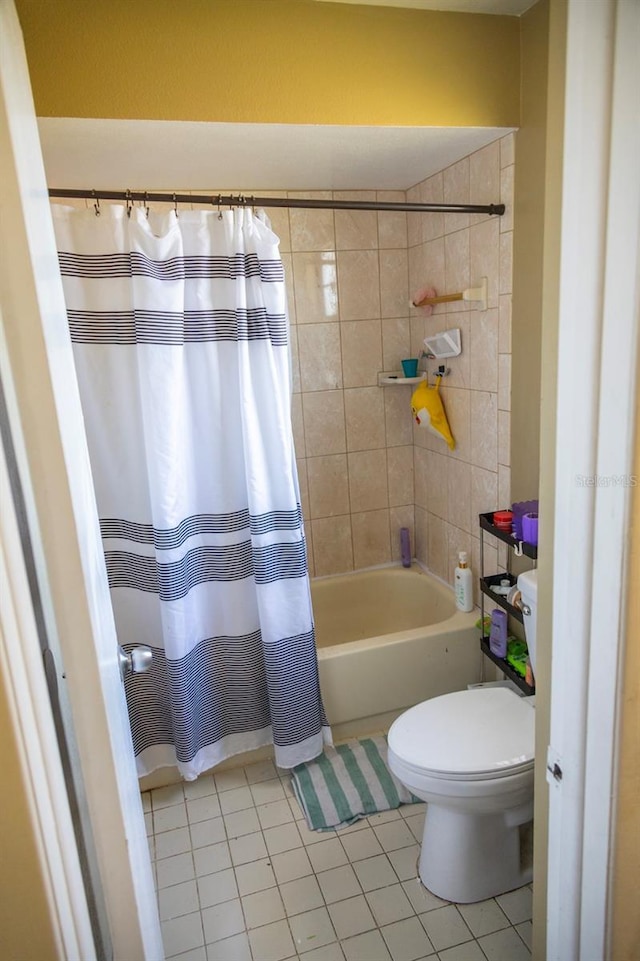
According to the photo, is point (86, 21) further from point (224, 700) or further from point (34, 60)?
point (224, 700)

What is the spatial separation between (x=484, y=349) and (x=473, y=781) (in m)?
1.41

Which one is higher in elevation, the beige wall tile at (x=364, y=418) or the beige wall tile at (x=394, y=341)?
the beige wall tile at (x=394, y=341)

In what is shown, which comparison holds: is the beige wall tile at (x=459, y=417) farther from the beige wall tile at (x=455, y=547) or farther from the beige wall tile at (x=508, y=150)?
the beige wall tile at (x=508, y=150)

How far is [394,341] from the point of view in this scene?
2.78 metres

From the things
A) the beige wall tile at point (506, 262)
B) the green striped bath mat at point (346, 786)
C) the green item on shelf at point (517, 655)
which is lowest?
the green striped bath mat at point (346, 786)

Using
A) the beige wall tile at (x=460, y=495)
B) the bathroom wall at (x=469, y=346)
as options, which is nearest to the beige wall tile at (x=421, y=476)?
the bathroom wall at (x=469, y=346)

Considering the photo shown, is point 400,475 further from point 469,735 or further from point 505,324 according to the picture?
point 469,735

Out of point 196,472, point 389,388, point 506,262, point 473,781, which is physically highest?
point 506,262

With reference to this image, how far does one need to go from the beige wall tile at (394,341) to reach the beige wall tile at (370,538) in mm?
724

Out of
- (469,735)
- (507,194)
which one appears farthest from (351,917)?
(507,194)

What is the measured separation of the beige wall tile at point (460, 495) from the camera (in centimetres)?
243

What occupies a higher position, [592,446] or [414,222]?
[414,222]

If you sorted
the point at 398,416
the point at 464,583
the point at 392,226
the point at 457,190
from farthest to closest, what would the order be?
the point at 398,416
the point at 392,226
the point at 464,583
the point at 457,190

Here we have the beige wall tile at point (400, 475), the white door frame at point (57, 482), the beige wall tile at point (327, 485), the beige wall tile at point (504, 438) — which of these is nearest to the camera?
the white door frame at point (57, 482)
